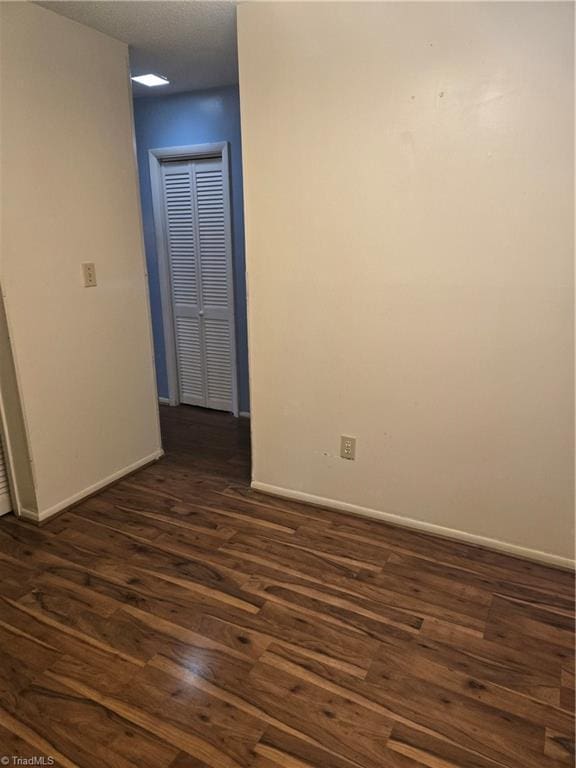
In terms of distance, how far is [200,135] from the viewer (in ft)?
11.9

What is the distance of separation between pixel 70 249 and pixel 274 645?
206 centimetres

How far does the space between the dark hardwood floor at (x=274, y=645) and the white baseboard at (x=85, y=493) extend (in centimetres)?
6

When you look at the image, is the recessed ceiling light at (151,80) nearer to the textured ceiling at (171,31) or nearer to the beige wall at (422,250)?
the textured ceiling at (171,31)

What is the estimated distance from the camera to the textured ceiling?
2260 mm

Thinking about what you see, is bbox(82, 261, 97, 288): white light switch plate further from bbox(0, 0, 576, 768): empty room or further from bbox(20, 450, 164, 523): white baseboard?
bbox(20, 450, 164, 523): white baseboard

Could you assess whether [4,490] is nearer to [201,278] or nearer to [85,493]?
[85,493]

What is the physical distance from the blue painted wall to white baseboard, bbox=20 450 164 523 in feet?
3.62

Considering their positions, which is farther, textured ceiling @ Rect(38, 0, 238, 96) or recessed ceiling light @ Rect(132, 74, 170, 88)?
recessed ceiling light @ Rect(132, 74, 170, 88)

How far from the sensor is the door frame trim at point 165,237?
3632mm

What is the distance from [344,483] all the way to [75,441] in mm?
1448

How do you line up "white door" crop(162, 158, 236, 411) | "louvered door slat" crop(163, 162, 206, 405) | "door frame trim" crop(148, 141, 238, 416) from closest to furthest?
1. "door frame trim" crop(148, 141, 238, 416)
2. "white door" crop(162, 158, 236, 411)
3. "louvered door slat" crop(163, 162, 206, 405)

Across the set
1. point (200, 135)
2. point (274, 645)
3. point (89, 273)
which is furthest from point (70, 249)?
point (274, 645)

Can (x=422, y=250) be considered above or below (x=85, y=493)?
above

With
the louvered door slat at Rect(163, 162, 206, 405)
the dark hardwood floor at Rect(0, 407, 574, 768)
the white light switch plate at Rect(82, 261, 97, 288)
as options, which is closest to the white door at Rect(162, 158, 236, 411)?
the louvered door slat at Rect(163, 162, 206, 405)
